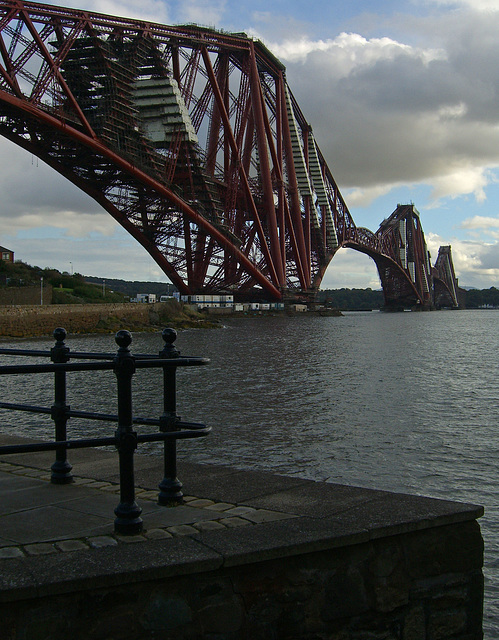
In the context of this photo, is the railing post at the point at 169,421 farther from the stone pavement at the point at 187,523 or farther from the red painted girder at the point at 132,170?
the red painted girder at the point at 132,170

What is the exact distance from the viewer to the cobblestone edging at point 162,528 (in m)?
3.40

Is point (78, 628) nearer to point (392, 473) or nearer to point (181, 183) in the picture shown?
point (392, 473)

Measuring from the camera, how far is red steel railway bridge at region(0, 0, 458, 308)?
5147cm

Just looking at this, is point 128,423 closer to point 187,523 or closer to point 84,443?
point 84,443

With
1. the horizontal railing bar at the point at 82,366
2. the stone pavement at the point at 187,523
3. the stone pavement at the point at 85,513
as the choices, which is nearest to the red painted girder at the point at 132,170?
the stone pavement at the point at 85,513

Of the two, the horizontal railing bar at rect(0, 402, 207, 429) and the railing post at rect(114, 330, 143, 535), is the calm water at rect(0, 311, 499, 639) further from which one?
the railing post at rect(114, 330, 143, 535)

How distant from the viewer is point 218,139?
77.8 m

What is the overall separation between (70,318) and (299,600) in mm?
49221

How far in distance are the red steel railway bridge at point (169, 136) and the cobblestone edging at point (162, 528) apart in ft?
153

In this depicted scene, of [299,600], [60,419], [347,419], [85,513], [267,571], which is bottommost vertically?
[347,419]

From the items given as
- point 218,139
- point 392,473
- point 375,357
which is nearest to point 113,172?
point 218,139

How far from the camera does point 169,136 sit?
63.3 metres

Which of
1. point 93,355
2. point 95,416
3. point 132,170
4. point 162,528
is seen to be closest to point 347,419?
point 95,416

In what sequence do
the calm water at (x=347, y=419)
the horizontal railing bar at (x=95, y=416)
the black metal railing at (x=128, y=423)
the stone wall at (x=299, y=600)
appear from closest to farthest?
the stone wall at (x=299, y=600) → the black metal railing at (x=128, y=423) → the horizontal railing bar at (x=95, y=416) → the calm water at (x=347, y=419)
